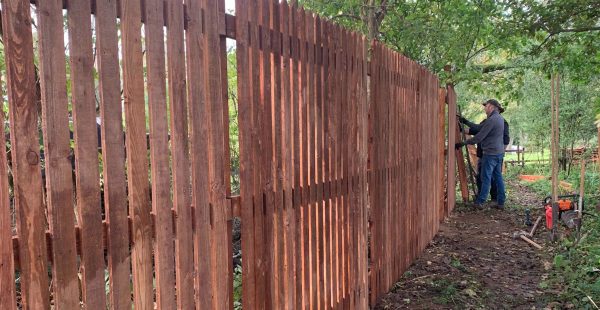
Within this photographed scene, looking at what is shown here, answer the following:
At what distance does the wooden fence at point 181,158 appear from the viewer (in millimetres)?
1373

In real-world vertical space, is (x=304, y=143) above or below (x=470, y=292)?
above

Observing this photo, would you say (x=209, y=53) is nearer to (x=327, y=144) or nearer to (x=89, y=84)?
(x=89, y=84)

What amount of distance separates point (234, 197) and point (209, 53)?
0.67m

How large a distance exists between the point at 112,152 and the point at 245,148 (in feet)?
2.53

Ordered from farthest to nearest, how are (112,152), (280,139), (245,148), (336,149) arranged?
(336,149) < (280,139) < (245,148) < (112,152)

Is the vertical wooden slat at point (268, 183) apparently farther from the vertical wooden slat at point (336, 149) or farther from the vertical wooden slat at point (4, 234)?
the vertical wooden slat at point (4, 234)

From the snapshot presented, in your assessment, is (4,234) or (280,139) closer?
(4,234)

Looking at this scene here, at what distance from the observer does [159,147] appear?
69.4 inches

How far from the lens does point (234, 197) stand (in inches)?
85.9

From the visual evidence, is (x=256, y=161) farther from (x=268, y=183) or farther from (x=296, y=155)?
(x=296, y=155)

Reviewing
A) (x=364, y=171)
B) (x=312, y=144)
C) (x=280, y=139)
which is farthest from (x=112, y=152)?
(x=364, y=171)

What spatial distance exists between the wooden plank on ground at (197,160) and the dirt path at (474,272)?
8.52 ft

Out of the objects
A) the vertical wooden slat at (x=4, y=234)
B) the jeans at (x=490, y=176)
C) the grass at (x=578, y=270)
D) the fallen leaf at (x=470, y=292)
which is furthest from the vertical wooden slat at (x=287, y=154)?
the jeans at (x=490, y=176)

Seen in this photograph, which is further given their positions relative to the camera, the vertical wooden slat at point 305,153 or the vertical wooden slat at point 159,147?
the vertical wooden slat at point 305,153
